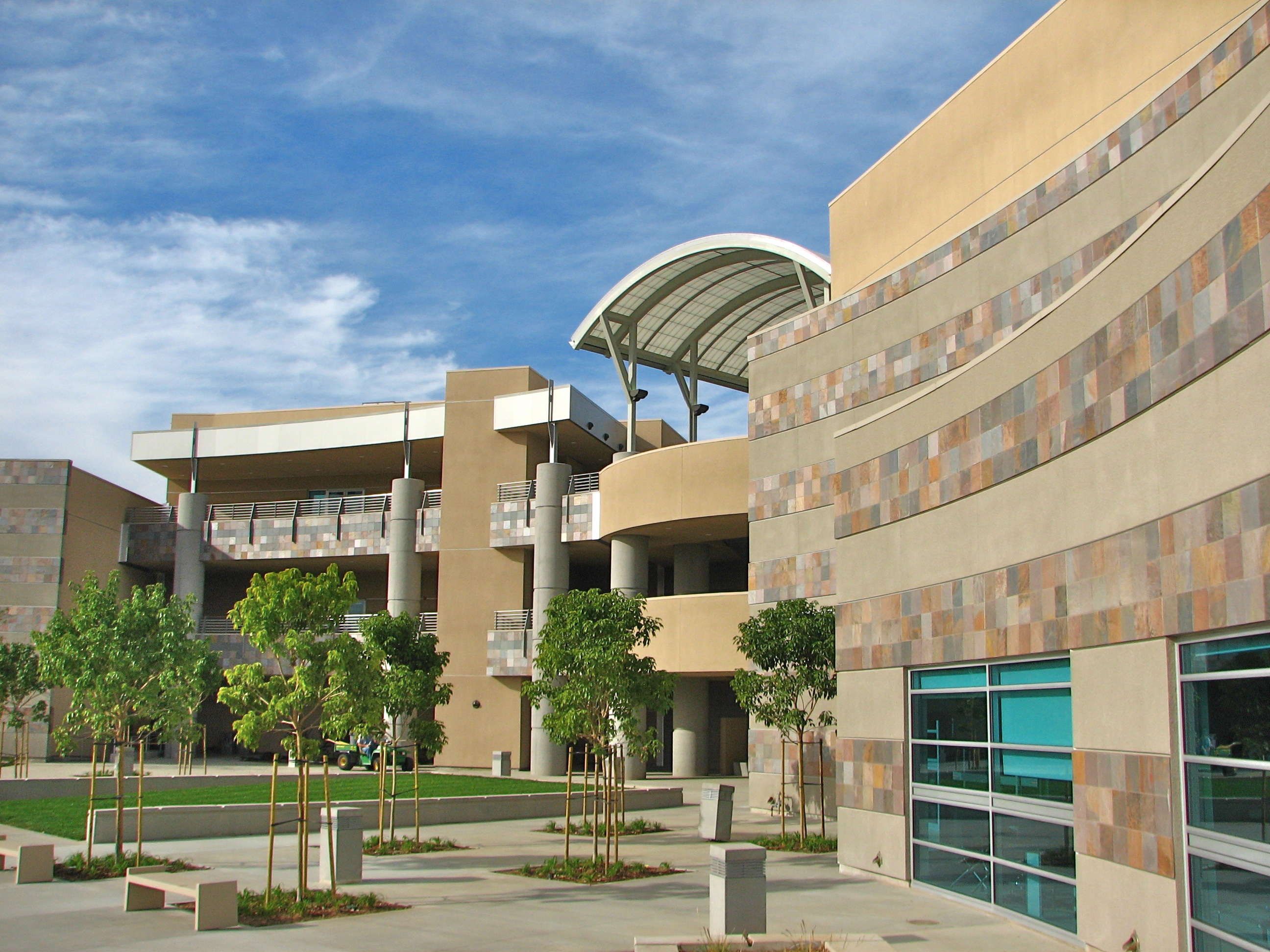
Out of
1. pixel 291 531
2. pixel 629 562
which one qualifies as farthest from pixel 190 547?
pixel 629 562

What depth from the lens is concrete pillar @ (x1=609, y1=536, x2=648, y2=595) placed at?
41.0 metres

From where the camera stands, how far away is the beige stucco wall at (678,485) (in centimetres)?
3584

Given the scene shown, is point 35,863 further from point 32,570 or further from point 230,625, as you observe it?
point 230,625

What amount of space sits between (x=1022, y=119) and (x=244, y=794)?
24240 mm

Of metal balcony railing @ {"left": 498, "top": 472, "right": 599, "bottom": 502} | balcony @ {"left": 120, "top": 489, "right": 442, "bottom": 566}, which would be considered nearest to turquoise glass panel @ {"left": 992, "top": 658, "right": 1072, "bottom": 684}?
metal balcony railing @ {"left": 498, "top": 472, "right": 599, "bottom": 502}

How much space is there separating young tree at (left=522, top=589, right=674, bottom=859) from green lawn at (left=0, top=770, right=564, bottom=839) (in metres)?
9.97

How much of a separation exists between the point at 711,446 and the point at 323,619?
2214 centimetres

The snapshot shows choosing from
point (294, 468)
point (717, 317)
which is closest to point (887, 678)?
point (717, 317)

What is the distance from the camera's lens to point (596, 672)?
1856 cm

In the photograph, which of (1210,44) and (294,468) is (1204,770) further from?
(294,468)

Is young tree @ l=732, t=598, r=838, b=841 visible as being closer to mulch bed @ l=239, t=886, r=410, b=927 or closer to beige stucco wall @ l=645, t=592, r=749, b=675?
mulch bed @ l=239, t=886, r=410, b=927

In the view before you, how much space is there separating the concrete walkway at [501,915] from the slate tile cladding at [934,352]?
8.02 meters

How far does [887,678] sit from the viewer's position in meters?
16.9

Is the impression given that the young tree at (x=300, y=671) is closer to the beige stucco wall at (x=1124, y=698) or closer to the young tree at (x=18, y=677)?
the beige stucco wall at (x=1124, y=698)
